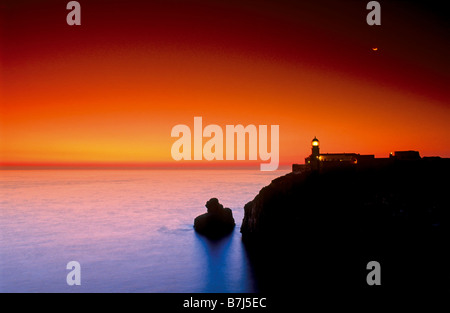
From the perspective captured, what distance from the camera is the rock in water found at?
39750 millimetres

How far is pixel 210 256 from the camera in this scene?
31438 millimetres

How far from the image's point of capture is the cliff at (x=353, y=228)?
2348 centimetres

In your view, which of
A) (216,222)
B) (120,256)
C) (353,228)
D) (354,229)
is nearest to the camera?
(354,229)

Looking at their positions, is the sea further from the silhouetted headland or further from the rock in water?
the silhouetted headland

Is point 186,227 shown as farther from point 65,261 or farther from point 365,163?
point 365,163

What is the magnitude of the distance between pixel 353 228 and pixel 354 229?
166mm

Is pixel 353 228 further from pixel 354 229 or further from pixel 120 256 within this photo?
pixel 120 256

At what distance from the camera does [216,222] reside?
40688 millimetres

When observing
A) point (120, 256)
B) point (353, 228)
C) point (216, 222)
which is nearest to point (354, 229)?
point (353, 228)

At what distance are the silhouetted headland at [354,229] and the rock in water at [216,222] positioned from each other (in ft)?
10.5

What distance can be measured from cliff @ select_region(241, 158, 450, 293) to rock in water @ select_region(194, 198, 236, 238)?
3.64 metres

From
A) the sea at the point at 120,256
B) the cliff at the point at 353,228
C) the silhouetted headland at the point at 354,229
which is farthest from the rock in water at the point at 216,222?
the cliff at the point at 353,228

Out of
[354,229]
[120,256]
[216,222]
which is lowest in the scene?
[120,256]
